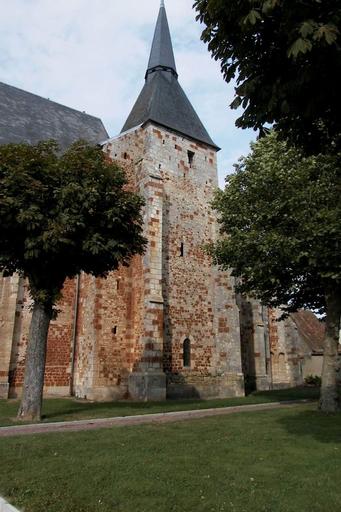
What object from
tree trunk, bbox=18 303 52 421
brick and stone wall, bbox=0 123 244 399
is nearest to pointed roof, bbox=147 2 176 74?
brick and stone wall, bbox=0 123 244 399

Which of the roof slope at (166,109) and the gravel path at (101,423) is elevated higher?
the roof slope at (166,109)

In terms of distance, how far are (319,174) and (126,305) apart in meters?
9.98

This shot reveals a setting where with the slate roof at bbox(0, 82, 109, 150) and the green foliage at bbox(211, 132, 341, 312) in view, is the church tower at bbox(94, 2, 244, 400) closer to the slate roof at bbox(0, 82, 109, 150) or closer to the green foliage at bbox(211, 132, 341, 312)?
the slate roof at bbox(0, 82, 109, 150)

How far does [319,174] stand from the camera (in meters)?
11.6

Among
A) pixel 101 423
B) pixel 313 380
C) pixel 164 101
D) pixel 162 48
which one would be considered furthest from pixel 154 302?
pixel 162 48

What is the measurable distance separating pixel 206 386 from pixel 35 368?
32.0 feet

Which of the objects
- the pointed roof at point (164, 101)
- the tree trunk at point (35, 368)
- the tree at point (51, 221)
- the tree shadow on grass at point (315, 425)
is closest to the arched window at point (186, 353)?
the tree shadow on grass at point (315, 425)

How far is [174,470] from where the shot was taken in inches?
218

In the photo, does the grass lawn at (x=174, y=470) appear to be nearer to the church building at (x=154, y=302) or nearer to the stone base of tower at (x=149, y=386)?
the stone base of tower at (x=149, y=386)

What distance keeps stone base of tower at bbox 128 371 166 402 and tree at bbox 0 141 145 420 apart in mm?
5854

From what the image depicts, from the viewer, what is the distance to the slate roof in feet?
68.8

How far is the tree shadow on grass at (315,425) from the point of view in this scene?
832 cm

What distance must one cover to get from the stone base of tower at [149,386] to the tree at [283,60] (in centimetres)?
1242

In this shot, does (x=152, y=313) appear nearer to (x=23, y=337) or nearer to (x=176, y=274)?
(x=176, y=274)
